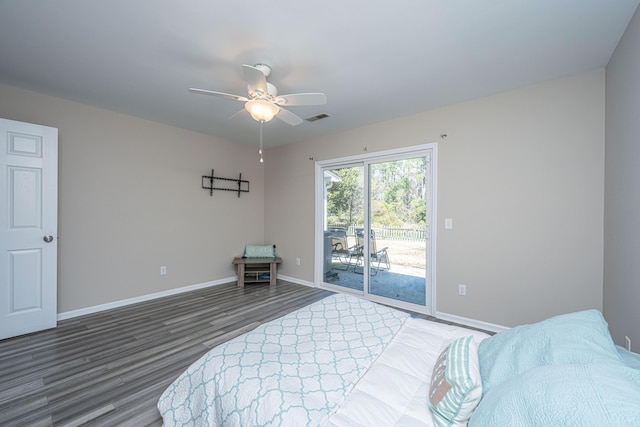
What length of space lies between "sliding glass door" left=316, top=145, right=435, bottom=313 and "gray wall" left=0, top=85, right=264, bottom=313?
71.4 inches

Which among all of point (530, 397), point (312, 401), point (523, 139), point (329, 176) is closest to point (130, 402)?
point (312, 401)

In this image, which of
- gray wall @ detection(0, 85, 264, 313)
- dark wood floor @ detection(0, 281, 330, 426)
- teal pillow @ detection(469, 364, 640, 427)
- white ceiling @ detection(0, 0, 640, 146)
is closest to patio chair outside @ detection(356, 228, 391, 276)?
dark wood floor @ detection(0, 281, 330, 426)

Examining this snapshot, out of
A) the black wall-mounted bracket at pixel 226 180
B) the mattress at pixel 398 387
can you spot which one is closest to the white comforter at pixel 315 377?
the mattress at pixel 398 387

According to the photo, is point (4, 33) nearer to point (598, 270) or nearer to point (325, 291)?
point (325, 291)

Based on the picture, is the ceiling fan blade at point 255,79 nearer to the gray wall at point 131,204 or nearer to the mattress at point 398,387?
the mattress at point 398,387

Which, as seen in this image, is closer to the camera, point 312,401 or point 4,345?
point 312,401

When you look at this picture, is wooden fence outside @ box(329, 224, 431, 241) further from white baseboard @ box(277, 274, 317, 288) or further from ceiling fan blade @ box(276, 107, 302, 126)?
ceiling fan blade @ box(276, 107, 302, 126)

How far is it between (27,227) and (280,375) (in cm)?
331

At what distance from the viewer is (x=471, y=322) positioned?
9.71 ft

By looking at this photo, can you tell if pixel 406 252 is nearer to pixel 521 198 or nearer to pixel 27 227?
pixel 521 198

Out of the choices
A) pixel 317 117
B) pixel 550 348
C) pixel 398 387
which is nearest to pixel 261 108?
pixel 317 117

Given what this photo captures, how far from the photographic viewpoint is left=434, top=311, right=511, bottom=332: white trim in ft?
9.21

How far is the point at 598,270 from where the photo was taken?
234 centimetres

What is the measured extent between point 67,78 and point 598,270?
5.34 meters
